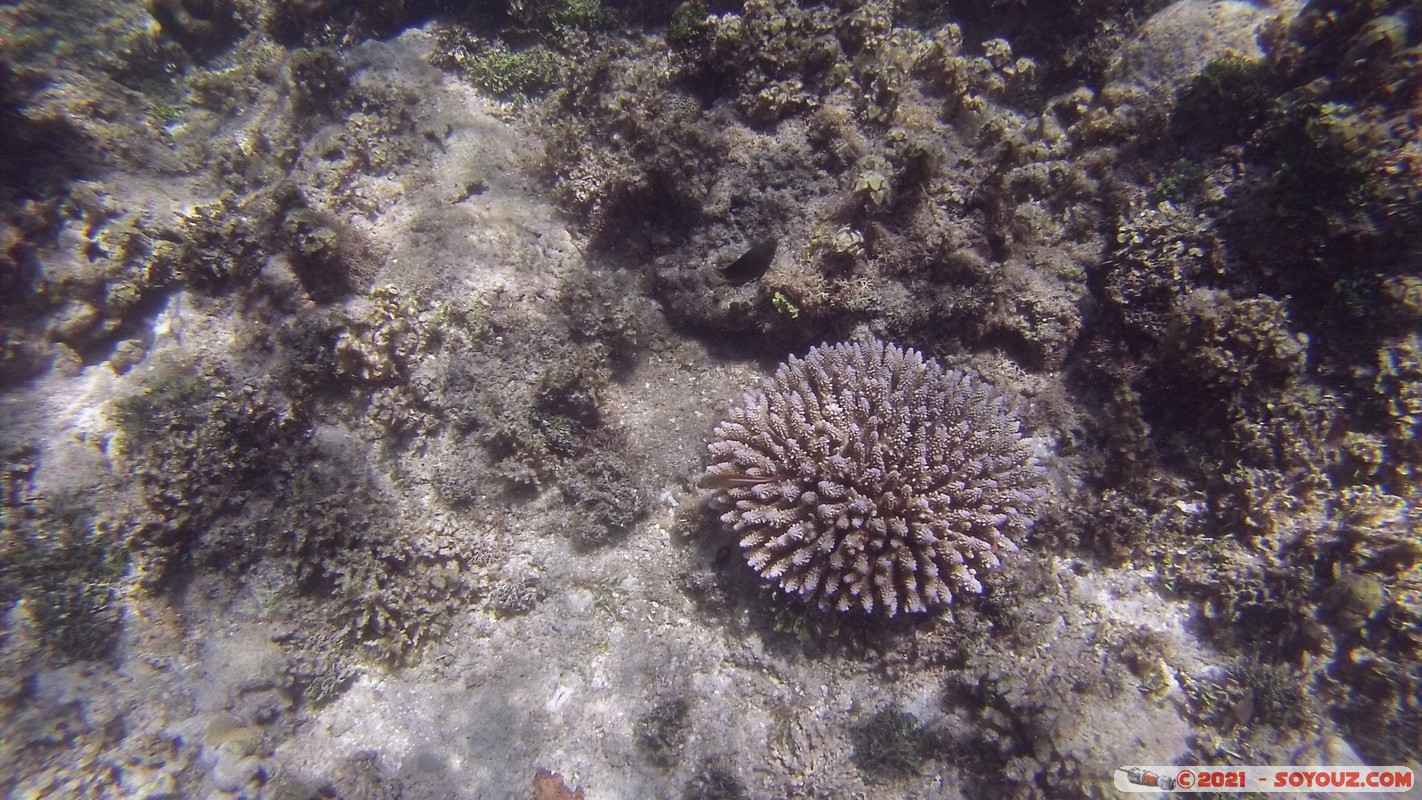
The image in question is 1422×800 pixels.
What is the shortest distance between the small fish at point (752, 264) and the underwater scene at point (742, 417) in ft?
0.16

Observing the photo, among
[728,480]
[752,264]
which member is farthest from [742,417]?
[752,264]

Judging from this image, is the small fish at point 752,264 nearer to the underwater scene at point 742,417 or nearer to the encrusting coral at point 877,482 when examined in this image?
the underwater scene at point 742,417

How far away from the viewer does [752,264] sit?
5152 mm

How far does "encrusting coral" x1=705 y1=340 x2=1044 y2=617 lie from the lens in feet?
13.3

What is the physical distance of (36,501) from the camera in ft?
15.9

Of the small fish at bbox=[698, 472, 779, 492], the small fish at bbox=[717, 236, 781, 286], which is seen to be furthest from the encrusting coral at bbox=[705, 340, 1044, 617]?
the small fish at bbox=[717, 236, 781, 286]

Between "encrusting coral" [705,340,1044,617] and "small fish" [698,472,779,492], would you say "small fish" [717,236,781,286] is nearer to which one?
"encrusting coral" [705,340,1044,617]

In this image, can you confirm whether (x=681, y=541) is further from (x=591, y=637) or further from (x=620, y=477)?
(x=591, y=637)

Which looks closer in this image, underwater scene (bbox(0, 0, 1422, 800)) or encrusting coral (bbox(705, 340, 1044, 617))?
underwater scene (bbox(0, 0, 1422, 800))

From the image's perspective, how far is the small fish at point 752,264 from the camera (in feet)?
16.7

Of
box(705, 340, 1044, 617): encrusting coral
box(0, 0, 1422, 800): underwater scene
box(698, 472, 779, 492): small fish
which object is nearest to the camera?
box(0, 0, 1422, 800): underwater scene

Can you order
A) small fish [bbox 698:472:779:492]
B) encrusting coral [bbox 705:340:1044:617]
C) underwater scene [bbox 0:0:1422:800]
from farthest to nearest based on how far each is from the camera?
small fish [bbox 698:472:779:492]
encrusting coral [bbox 705:340:1044:617]
underwater scene [bbox 0:0:1422:800]

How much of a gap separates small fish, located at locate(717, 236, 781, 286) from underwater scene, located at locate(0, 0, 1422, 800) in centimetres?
5

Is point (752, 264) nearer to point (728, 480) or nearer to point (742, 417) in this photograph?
point (742, 417)
